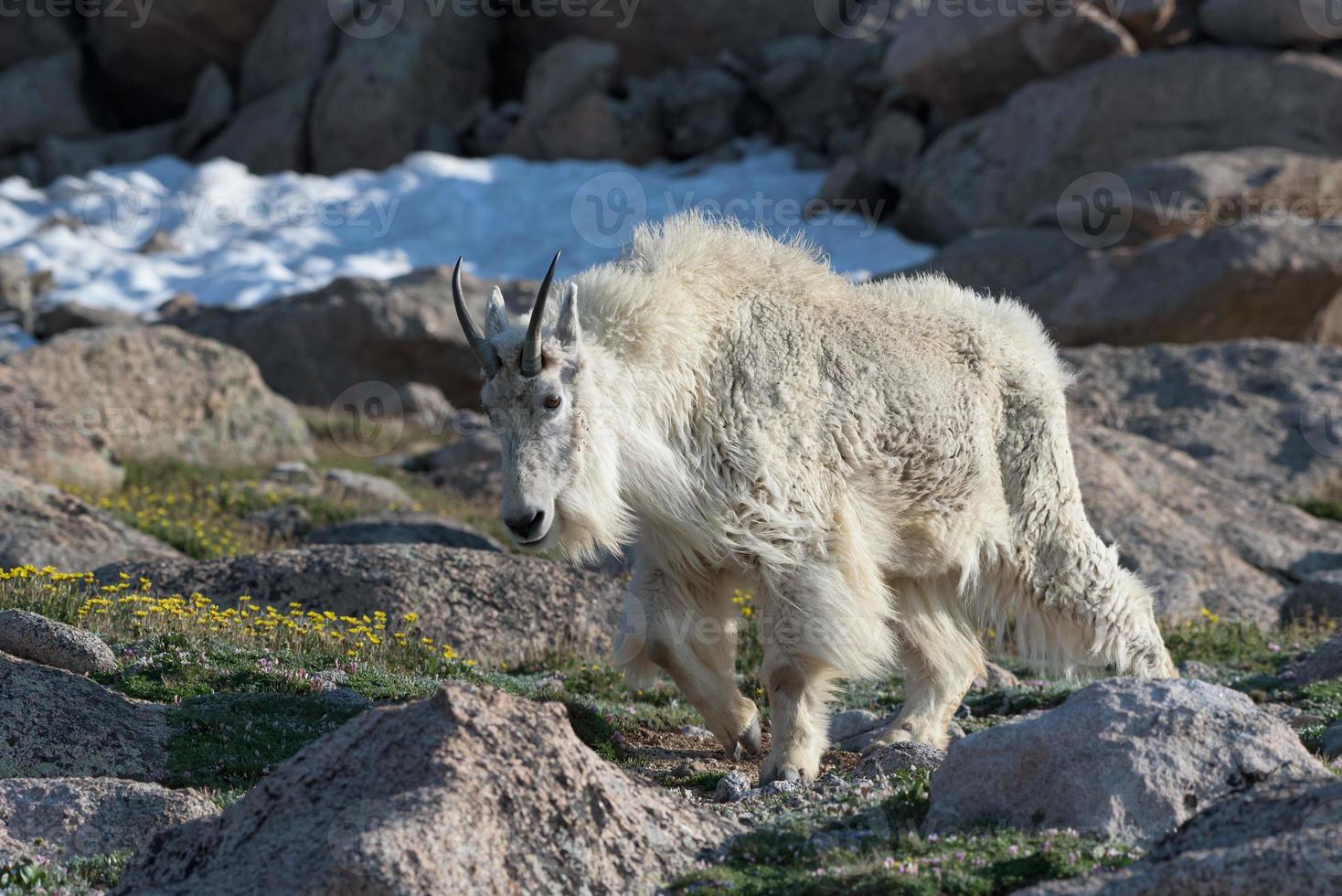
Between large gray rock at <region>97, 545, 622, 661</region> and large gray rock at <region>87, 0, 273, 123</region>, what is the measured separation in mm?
32428

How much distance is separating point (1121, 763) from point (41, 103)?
39984mm

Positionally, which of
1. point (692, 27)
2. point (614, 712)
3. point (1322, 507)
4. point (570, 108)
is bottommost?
point (570, 108)

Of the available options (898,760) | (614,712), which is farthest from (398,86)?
(898,760)

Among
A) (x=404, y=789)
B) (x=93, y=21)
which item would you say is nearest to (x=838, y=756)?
(x=404, y=789)

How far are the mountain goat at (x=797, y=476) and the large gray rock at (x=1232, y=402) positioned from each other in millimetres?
8415

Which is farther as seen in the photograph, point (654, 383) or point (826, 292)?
point (826, 292)

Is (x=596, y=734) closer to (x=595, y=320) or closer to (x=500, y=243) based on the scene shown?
(x=595, y=320)

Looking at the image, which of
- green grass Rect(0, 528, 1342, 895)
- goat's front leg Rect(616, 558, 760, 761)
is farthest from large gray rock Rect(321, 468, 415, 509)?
goat's front leg Rect(616, 558, 760, 761)

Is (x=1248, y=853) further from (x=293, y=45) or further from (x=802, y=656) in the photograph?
(x=293, y=45)

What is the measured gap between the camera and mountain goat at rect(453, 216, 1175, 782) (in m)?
6.77

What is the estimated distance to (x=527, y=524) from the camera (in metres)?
6.43

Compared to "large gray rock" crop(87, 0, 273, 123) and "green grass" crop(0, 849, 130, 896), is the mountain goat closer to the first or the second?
"green grass" crop(0, 849, 130, 896)

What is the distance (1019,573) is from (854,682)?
1.63 meters

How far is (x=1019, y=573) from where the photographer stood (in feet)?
26.7
